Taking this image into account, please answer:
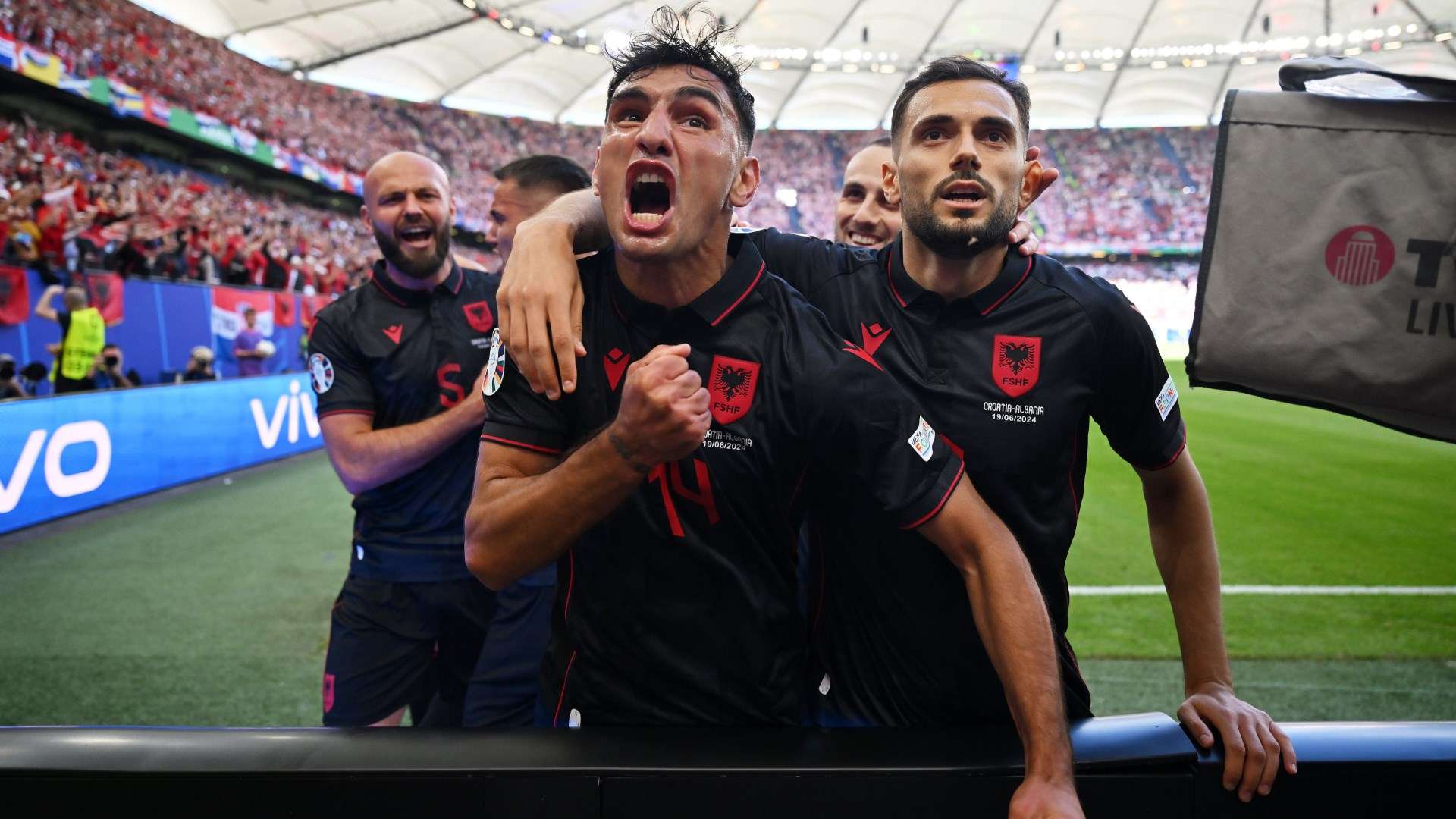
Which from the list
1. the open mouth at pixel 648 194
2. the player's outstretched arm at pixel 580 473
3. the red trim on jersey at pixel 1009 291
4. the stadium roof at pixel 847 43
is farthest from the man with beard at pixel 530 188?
the stadium roof at pixel 847 43

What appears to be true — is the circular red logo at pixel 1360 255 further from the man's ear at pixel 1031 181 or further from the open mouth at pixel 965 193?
the man's ear at pixel 1031 181

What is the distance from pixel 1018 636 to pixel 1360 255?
76cm

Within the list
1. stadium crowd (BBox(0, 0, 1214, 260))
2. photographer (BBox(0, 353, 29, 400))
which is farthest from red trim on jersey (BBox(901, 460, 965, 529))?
stadium crowd (BBox(0, 0, 1214, 260))

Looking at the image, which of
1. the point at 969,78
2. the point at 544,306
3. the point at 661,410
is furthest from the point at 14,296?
the point at 661,410


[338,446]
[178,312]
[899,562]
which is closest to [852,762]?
[899,562]

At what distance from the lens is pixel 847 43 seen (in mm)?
38781

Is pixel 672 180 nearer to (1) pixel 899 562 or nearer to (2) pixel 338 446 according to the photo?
(1) pixel 899 562

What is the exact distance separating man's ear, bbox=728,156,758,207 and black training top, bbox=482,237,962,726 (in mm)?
242

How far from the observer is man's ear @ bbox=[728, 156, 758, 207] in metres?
1.93

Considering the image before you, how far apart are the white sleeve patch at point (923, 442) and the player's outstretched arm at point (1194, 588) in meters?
0.65

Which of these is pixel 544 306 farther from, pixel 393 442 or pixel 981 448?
pixel 393 442

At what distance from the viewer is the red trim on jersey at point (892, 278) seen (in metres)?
2.11

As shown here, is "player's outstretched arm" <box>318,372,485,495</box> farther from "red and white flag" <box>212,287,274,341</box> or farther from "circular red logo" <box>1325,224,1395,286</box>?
"red and white flag" <box>212,287,274,341</box>

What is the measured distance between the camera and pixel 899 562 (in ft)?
6.14
